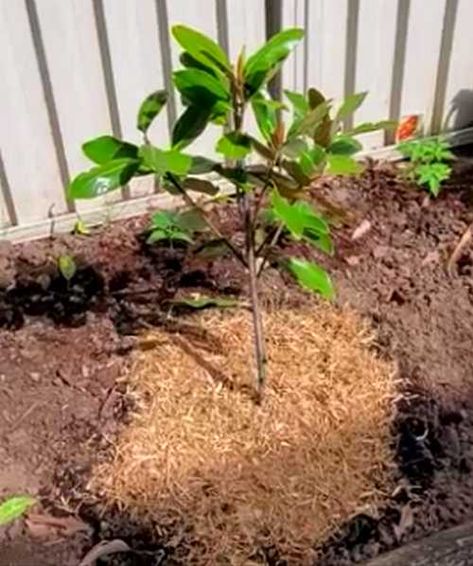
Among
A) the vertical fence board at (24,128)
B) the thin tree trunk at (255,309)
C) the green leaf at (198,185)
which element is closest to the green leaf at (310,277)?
the thin tree trunk at (255,309)

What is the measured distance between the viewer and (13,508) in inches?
94.7

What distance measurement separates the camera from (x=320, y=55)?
9.53 feet

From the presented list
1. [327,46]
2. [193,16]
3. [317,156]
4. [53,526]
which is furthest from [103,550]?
[327,46]

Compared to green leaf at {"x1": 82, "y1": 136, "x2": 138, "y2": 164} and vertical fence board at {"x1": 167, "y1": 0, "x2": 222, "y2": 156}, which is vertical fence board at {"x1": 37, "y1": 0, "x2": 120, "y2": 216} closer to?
vertical fence board at {"x1": 167, "y1": 0, "x2": 222, "y2": 156}

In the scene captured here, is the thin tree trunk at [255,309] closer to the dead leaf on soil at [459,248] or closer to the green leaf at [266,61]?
the green leaf at [266,61]

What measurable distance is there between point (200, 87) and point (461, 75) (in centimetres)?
127

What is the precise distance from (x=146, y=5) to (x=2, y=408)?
99cm

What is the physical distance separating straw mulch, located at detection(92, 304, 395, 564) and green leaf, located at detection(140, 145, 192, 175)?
2.22 feet

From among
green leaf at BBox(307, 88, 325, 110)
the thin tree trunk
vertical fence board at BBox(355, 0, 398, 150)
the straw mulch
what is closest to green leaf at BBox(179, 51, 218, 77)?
green leaf at BBox(307, 88, 325, 110)

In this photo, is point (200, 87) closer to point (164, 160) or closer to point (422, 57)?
point (164, 160)

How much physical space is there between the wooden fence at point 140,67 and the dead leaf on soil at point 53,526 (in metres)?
0.88

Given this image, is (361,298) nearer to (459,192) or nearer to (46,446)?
(459,192)

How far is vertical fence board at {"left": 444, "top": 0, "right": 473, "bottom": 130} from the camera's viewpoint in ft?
9.76

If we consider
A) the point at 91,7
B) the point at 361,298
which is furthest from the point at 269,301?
the point at 91,7
